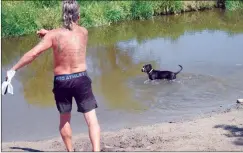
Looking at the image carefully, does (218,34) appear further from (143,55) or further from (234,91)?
(234,91)

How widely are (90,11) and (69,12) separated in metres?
17.2

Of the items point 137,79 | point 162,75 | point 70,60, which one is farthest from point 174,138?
point 137,79

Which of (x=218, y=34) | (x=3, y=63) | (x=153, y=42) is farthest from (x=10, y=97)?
(x=218, y=34)

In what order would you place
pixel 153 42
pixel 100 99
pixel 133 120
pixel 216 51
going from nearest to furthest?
pixel 133 120 < pixel 100 99 < pixel 216 51 < pixel 153 42

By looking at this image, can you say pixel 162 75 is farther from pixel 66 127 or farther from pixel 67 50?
pixel 67 50

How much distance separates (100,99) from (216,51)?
20.2 feet

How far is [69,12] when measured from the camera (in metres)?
5.67

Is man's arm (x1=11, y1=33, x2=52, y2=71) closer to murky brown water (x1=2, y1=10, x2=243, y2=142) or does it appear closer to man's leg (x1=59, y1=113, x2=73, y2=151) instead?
man's leg (x1=59, y1=113, x2=73, y2=151)

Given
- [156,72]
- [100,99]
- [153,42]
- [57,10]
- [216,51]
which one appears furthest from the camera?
[57,10]

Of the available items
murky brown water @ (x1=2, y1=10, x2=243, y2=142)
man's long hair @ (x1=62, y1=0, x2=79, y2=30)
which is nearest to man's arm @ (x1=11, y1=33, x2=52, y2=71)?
man's long hair @ (x1=62, y1=0, x2=79, y2=30)

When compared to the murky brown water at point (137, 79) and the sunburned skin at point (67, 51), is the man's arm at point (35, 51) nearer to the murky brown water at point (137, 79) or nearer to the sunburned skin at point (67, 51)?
the sunburned skin at point (67, 51)

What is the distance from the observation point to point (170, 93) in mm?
10828

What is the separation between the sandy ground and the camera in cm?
663

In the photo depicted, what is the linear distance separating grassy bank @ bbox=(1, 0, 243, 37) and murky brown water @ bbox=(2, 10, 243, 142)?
91 centimetres
